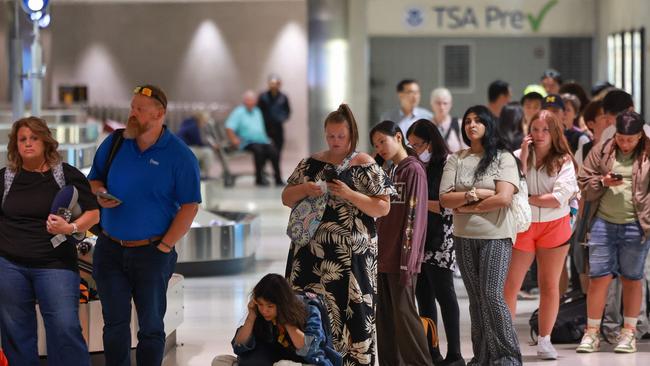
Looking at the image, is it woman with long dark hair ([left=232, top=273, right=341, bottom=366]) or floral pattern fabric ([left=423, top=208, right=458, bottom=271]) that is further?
floral pattern fabric ([left=423, top=208, right=458, bottom=271])

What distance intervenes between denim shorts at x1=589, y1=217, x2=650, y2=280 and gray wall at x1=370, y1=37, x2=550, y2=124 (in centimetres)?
1162

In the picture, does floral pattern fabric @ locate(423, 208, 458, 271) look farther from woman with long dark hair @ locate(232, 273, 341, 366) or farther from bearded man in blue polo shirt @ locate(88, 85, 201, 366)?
bearded man in blue polo shirt @ locate(88, 85, 201, 366)

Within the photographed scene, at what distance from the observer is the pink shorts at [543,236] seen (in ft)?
25.1

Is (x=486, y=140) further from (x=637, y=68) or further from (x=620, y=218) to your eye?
(x=637, y=68)

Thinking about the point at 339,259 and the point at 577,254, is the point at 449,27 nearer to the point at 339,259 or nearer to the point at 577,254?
the point at 577,254

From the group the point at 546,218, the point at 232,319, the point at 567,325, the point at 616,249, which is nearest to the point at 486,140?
the point at 546,218

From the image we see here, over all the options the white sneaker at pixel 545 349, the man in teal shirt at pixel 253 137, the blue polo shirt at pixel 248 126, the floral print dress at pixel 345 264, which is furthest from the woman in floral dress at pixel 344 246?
the blue polo shirt at pixel 248 126

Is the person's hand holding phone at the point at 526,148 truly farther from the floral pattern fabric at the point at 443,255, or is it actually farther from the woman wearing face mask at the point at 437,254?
the floral pattern fabric at the point at 443,255

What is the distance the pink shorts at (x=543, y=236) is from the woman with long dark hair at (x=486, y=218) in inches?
20.7

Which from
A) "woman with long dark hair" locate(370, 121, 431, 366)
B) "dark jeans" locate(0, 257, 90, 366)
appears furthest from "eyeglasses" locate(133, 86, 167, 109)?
"woman with long dark hair" locate(370, 121, 431, 366)

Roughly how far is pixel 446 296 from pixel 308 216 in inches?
54.8

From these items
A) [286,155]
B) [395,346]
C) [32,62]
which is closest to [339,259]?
[395,346]

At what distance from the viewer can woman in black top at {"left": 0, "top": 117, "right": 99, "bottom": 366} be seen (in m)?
6.16

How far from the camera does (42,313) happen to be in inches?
245
